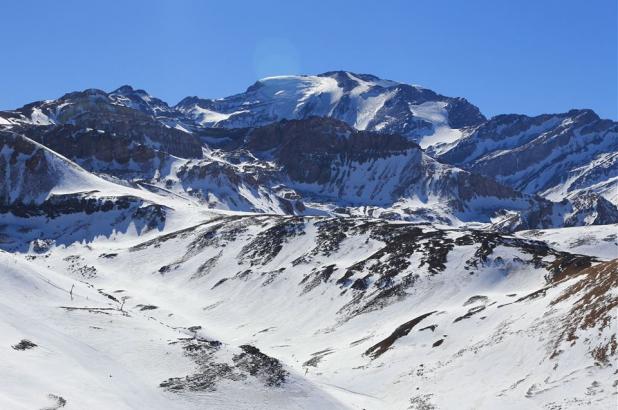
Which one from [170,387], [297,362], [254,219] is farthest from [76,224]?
[170,387]

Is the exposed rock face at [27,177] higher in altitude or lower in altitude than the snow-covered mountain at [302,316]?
higher

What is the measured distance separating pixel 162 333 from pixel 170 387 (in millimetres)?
8160

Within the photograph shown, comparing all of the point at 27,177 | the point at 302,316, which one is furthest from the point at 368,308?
the point at 27,177

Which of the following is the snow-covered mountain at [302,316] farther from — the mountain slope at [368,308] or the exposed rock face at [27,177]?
the exposed rock face at [27,177]

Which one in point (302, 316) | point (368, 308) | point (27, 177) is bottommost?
point (368, 308)

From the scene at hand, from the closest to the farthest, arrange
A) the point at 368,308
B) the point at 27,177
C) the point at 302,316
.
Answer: the point at 368,308 < the point at 302,316 < the point at 27,177

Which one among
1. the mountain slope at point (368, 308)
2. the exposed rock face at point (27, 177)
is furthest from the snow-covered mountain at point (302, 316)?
the exposed rock face at point (27, 177)

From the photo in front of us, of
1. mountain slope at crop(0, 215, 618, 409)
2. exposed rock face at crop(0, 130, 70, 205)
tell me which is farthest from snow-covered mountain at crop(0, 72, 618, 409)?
exposed rock face at crop(0, 130, 70, 205)

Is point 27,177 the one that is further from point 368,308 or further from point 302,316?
point 368,308

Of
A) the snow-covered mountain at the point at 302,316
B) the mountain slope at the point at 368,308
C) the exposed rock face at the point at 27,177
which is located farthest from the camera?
the exposed rock face at the point at 27,177

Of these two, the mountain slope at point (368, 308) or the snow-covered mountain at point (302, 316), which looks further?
the mountain slope at point (368, 308)

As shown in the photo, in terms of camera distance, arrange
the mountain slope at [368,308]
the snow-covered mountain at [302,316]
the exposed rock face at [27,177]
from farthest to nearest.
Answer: the exposed rock face at [27,177], the mountain slope at [368,308], the snow-covered mountain at [302,316]

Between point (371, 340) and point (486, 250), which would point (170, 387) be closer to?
point (371, 340)

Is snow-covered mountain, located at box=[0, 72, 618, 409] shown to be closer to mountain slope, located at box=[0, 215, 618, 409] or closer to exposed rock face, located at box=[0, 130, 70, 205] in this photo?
mountain slope, located at box=[0, 215, 618, 409]
